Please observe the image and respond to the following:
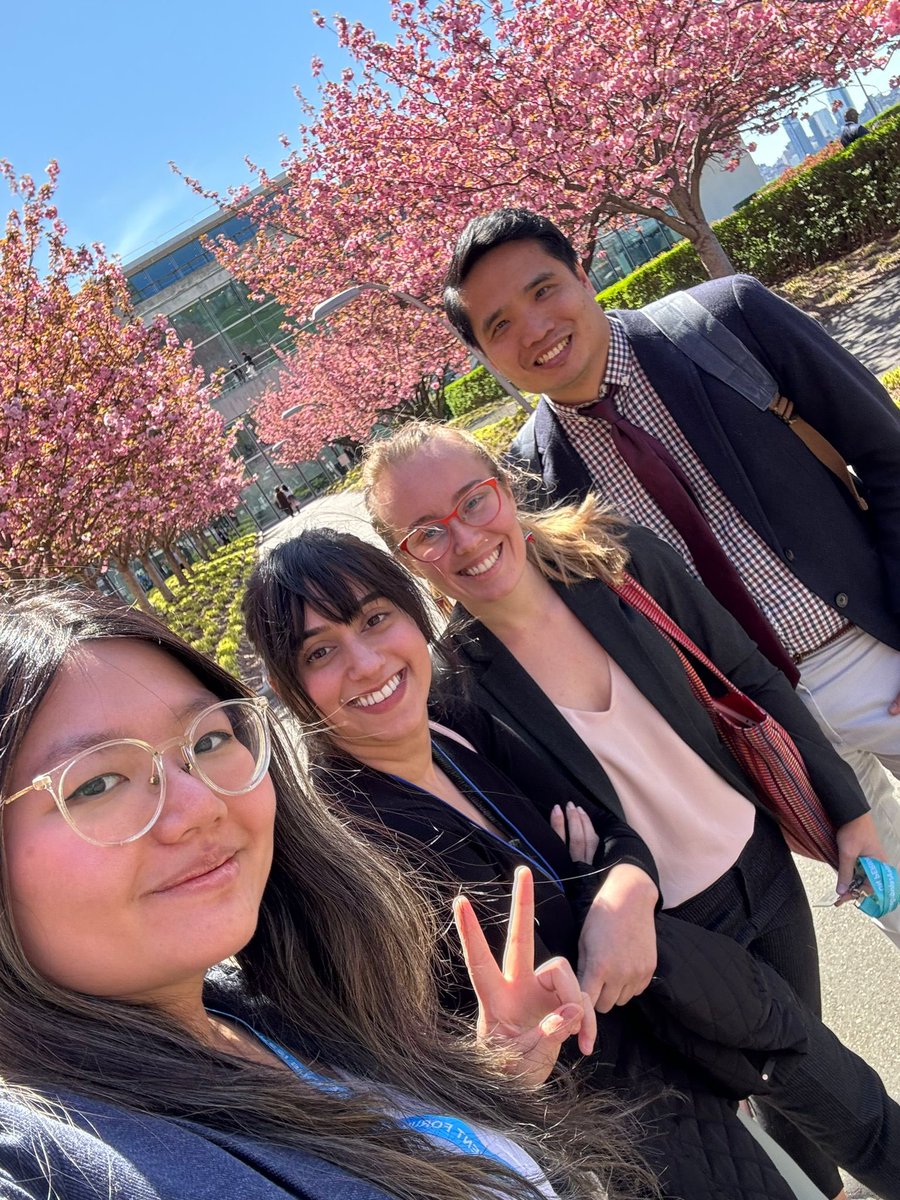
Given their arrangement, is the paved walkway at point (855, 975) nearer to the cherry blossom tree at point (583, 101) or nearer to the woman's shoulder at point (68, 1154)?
the woman's shoulder at point (68, 1154)

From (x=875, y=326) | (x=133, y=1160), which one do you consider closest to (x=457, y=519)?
(x=133, y=1160)

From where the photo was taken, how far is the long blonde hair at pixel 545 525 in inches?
88.1

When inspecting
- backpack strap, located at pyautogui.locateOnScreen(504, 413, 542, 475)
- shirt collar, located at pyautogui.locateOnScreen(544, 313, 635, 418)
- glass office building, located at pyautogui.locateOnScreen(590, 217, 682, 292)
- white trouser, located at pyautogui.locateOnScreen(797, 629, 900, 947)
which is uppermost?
glass office building, located at pyautogui.locateOnScreen(590, 217, 682, 292)

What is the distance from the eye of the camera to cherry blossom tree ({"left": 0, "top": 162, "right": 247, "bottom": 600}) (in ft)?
26.0

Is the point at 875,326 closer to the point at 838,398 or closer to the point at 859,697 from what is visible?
the point at 838,398

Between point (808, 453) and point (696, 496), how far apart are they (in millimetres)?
320

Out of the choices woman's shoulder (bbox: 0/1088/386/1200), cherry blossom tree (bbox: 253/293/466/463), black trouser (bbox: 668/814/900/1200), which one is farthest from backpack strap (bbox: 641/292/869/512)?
cherry blossom tree (bbox: 253/293/466/463)

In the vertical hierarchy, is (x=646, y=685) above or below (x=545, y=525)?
below

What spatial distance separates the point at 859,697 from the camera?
2543 millimetres

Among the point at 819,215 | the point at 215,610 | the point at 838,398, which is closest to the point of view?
the point at 838,398

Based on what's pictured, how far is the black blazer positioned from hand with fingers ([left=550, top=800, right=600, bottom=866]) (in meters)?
0.09

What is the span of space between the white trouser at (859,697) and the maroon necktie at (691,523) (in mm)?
85

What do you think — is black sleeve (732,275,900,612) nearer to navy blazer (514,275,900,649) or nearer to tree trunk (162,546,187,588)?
navy blazer (514,275,900,649)

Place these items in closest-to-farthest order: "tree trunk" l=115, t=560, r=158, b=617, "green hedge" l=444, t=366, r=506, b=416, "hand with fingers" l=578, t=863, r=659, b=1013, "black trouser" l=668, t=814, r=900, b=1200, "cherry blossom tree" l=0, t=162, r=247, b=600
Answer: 1. "hand with fingers" l=578, t=863, r=659, b=1013
2. "black trouser" l=668, t=814, r=900, b=1200
3. "cherry blossom tree" l=0, t=162, r=247, b=600
4. "tree trunk" l=115, t=560, r=158, b=617
5. "green hedge" l=444, t=366, r=506, b=416
